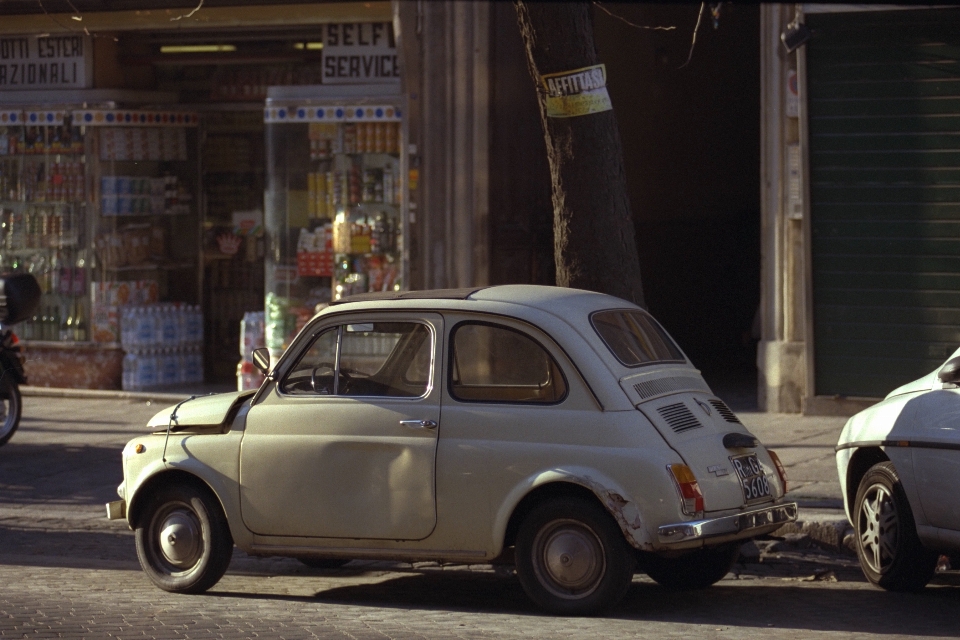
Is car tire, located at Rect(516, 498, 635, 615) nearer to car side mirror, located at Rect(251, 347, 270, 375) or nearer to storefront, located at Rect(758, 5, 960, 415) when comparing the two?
car side mirror, located at Rect(251, 347, 270, 375)

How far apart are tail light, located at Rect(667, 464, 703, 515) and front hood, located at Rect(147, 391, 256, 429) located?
2.33 meters

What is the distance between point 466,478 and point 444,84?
22.5 ft

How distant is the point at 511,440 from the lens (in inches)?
265

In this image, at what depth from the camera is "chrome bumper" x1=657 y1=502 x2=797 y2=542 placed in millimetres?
6398

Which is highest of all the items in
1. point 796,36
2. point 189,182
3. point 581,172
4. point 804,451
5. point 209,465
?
point 796,36

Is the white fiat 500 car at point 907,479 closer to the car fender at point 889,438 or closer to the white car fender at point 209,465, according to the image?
the car fender at point 889,438

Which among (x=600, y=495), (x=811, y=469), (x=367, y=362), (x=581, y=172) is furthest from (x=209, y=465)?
(x=811, y=469)

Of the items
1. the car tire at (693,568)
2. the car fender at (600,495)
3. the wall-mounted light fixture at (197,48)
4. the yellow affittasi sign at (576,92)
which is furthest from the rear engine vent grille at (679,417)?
the wall-mounted light fixture at (197,48)

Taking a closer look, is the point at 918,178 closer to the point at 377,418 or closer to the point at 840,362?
the point at 840,362

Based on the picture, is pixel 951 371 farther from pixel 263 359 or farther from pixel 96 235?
pixel 96 235

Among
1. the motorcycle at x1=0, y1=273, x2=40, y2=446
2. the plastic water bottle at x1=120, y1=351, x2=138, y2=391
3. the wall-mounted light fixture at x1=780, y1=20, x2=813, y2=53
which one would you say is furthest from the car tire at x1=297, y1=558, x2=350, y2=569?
the plastic water bottle at x1=120, y1=351, x2=138, y2=391

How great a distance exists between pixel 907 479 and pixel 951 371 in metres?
0.66

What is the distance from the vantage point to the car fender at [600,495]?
21.1 feet

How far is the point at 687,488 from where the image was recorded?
21.2 feet
